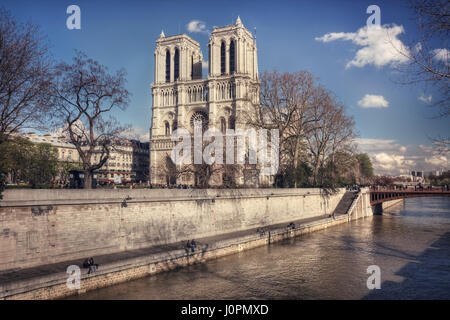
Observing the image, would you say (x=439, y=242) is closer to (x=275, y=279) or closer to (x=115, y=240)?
(x=275, y=279)

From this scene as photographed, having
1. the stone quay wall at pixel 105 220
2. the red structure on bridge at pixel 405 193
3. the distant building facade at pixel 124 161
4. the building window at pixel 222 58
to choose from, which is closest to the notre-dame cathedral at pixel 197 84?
the building window at pixel 222 58

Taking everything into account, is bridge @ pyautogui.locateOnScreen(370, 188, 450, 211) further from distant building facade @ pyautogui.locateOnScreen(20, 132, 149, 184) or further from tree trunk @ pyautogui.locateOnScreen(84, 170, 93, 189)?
distant building facade @ pyautogui.locateOnScreen(20, 132, 149, 184)

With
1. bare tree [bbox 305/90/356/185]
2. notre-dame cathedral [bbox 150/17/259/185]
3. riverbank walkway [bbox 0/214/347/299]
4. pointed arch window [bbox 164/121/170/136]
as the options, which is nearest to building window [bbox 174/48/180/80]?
notre-dame cathedral [bbox 150/17/259/185]

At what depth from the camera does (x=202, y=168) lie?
1185 inches

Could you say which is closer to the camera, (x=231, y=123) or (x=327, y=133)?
(x=327, y=133)

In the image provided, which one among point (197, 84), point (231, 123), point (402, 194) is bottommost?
point (402, 194)

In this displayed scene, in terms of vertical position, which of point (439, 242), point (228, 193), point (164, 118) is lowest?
point (439, 242)

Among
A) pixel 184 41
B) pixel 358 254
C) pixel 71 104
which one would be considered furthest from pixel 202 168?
pixel 184 41

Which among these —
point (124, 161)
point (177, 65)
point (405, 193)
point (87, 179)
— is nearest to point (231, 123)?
point (177, 65)

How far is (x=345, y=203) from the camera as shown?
46875 millimetres

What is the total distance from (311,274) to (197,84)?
54808mm

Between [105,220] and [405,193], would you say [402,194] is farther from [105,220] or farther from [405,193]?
[105,220]
